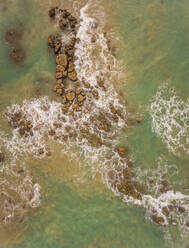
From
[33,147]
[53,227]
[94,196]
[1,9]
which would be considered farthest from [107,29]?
[53,227]

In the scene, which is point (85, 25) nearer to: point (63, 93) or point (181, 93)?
point (63, 93)

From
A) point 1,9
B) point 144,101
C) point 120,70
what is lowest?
point 144,101

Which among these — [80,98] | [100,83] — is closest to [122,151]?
[80,98]

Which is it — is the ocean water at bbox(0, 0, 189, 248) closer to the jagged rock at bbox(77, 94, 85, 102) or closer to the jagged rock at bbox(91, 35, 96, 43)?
the jagged rock at bbox(91, 35, 96, 43)

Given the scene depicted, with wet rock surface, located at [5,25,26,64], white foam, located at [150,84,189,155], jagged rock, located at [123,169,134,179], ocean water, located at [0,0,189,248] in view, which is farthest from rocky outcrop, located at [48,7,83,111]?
jagged rock, located at [123,169,134,179]

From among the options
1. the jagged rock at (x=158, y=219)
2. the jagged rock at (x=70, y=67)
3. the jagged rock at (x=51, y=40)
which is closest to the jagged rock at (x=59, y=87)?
the jagged rock at (x=70, y=67)

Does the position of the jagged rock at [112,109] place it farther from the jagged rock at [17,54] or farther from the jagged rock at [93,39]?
the jagged rock at [17,54]
